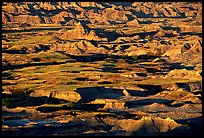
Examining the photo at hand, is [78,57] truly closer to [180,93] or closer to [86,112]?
[180,93]

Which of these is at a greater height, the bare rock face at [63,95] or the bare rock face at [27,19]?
the bare rock face at [27,19]

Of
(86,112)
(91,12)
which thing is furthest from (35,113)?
(91,12)

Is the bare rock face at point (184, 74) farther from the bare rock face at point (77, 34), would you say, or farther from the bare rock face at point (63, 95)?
the bare rock face at point (77, 34)

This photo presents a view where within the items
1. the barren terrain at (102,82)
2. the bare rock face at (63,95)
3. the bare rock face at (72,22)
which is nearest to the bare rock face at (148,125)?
the barren terrain at (102,82)

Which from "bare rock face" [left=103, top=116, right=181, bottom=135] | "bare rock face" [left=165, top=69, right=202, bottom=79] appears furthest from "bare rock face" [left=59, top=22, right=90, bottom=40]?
"bare rock face" [left=103, top=116, right=181, bottom=135]

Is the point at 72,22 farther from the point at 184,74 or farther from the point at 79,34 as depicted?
the point at 184,74

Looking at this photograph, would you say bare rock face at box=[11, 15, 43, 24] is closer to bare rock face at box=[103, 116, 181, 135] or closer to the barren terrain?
the barren terrain

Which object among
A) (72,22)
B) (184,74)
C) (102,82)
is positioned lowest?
(102,82)

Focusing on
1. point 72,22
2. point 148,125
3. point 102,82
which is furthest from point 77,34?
point 148,125
